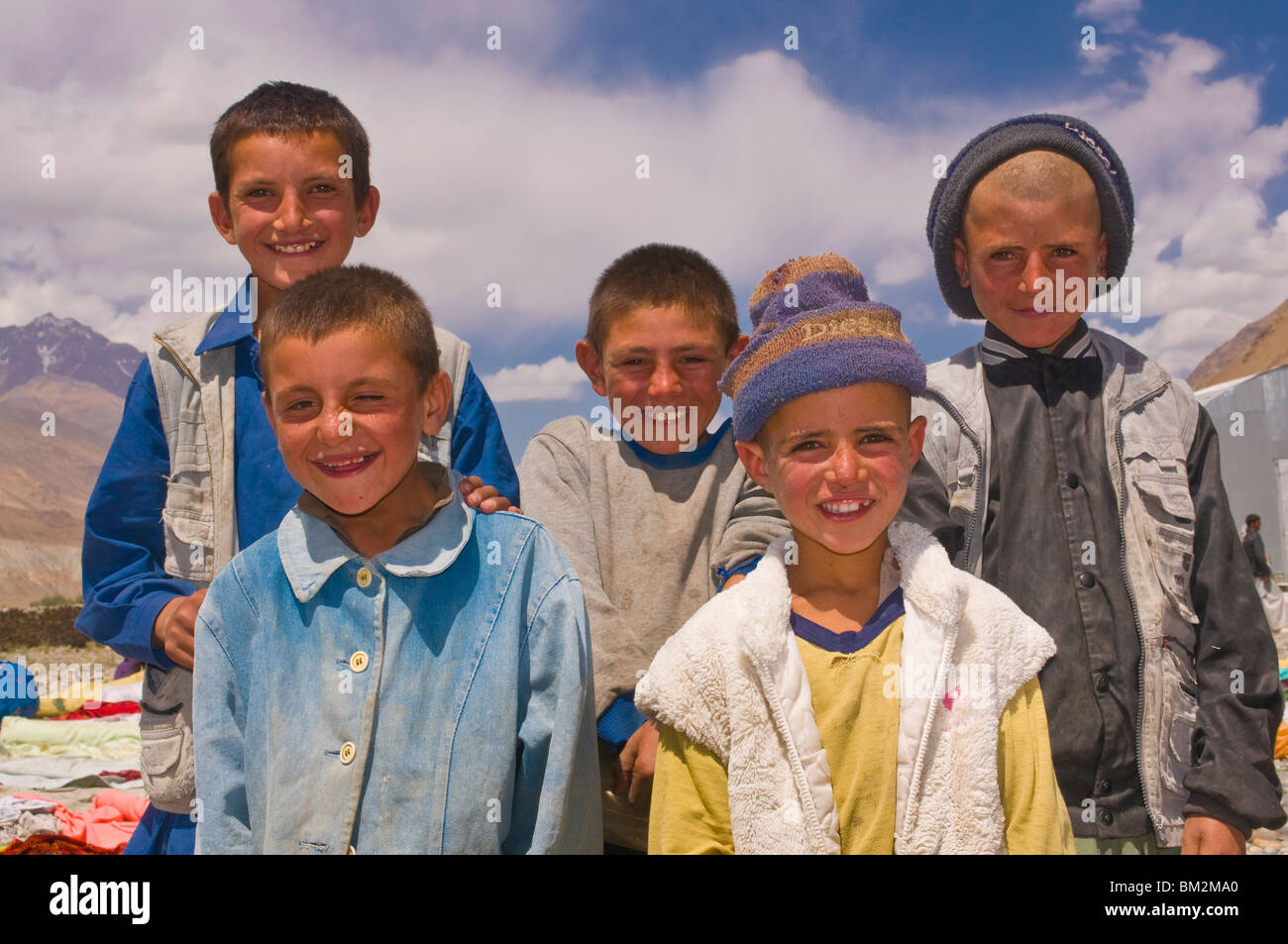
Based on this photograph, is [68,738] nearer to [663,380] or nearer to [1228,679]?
[663,380]

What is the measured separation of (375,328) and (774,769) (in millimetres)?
1419

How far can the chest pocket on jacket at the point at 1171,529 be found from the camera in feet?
8.28

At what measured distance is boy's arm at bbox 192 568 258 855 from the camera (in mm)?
2223

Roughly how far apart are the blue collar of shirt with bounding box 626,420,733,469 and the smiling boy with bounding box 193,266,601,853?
667 mm

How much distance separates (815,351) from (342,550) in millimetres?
1253

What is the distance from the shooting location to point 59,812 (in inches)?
251

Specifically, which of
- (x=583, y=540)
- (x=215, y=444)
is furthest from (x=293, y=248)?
(x=583, y=540)

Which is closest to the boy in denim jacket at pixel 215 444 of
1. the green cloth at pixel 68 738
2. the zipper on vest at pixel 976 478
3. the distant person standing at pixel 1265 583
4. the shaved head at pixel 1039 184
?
the zipper on vest at pixel 976 478

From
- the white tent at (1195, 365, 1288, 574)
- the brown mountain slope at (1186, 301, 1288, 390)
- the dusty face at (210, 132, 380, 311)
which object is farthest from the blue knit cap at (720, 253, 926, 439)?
the brown mountain slope at (1186, 301, 1288, 390)

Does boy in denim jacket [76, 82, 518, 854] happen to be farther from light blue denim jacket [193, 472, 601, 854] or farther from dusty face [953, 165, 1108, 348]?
dusty face [953, 165, 1108, 348]

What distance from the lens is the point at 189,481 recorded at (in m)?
2.82

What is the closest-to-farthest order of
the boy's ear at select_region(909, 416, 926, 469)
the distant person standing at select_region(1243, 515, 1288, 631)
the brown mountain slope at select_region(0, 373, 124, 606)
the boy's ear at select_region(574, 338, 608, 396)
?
the boy's ear at select_region(909, 416, 926, 469)
the boy's ear at select_region(574, 338, 608, 396)
the distant person standing at select_region(1243, 515, 1288, 631)
the brown mountain slope at select_region(0, 373, 124, 606)

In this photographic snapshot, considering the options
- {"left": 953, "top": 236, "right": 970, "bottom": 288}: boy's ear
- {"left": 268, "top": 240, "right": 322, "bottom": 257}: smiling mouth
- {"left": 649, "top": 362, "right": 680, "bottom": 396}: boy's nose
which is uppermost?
{"left": 268, "top": 240, "right": 322, "bottom": 257}: smiling mouth

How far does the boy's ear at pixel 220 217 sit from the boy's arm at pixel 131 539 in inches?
21.2
